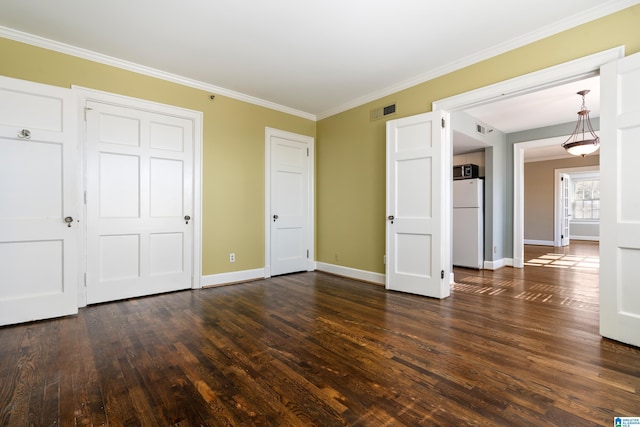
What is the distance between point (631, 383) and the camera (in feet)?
5.79

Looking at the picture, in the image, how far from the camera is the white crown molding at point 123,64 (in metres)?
2.87

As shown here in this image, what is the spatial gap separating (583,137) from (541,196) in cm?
449

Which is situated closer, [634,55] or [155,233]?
[634,55]

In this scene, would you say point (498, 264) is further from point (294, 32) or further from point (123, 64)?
point (123, 64)

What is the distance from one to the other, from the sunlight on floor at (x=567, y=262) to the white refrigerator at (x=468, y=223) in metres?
1.45

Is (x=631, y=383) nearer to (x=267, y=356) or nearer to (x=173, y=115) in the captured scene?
(x=267, y=356)

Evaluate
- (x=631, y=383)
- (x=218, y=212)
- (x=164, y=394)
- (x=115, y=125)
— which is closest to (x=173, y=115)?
(x=115, y=125)

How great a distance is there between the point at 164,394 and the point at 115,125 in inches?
119

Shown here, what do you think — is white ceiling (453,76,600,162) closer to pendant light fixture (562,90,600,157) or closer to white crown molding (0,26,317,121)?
pendant light fixture (562,90,600,157)

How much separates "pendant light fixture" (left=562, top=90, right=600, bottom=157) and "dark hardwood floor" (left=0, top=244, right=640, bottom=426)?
2.55 meters

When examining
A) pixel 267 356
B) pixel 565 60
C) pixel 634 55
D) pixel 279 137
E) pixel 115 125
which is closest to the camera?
pixel 267 356

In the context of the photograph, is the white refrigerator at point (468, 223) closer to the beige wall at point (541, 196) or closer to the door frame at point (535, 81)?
the door frame at point (535, 81)

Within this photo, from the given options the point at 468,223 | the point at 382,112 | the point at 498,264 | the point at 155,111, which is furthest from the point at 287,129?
the point at 498,264

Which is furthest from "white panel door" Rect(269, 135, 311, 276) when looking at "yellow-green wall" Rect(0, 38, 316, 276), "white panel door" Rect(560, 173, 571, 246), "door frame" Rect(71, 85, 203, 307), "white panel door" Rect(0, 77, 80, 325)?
"white panel door" Rect(560, 173, 571, 246)
